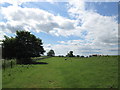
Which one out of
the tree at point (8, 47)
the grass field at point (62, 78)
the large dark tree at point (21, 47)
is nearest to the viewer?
the grass field at point (62, 78)

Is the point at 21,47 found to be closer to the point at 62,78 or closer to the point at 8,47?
the point at 8,47

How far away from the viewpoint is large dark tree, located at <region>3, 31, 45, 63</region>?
192 ft

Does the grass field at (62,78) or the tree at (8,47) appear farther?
the tree at (8,47)

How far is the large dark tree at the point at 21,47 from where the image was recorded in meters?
58.5

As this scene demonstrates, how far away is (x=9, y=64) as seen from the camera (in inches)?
1405

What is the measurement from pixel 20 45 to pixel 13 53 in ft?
16.0

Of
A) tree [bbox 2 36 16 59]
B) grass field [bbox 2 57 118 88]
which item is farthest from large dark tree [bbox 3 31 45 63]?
grass field [bbox 2 57 118 88]

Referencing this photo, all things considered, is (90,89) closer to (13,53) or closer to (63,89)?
(63,89)

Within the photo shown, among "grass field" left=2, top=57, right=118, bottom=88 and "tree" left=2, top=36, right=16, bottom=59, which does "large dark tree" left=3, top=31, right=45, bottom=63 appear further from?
"grass field" left=2, top=57, right=118, bottom=88

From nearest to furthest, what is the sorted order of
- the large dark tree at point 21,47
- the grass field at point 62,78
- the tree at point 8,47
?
the grass field at point 62,78
the tree at point 8,47
the large dark tree at point 21,47

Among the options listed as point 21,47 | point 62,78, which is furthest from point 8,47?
point 62,78

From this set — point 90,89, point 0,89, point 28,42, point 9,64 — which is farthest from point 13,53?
point 90,89

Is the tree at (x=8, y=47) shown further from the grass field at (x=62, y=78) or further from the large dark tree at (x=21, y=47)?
the grass field at (x=62, y=78)

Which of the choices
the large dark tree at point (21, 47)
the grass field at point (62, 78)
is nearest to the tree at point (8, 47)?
the large dark tree at point (21, 47)
